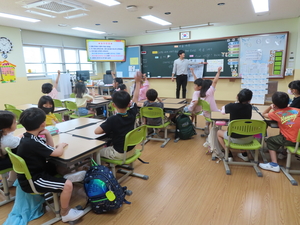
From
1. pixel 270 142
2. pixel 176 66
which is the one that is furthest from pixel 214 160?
pixel 176 66

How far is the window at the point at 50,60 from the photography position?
6.84 m

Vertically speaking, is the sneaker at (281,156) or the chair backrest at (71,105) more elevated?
the chair backrest at (71,105)

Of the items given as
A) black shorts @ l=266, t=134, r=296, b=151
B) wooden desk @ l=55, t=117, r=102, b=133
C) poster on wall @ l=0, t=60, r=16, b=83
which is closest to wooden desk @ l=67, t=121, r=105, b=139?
wooden desk @ l=55, t=117, r=102, b=133

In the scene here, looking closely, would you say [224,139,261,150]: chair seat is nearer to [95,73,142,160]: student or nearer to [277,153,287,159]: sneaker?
[277,153,287,159]: sneaker

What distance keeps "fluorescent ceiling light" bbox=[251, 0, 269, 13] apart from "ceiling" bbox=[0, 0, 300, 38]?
9 cm

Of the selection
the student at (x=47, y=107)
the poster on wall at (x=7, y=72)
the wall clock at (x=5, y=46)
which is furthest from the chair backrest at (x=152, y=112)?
the wall clock at (x=5, y=46)

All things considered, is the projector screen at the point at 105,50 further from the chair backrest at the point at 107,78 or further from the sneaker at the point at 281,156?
the sneaker at the point at 281,156

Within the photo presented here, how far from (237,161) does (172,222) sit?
1564mm

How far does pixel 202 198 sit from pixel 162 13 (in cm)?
426

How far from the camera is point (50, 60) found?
7.39 metres

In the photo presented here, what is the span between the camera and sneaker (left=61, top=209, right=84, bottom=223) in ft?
5.81

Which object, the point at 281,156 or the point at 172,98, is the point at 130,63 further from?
the point at 281,156

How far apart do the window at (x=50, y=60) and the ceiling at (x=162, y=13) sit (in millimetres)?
944

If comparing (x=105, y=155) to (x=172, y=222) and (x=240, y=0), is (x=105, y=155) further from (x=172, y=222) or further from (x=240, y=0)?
Result: (x=240, y=0)
